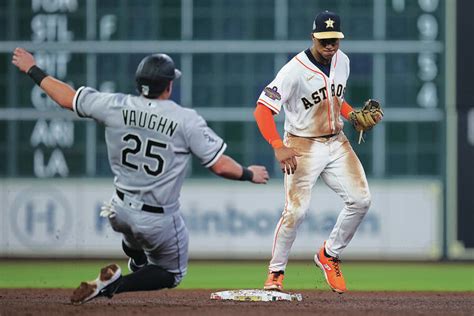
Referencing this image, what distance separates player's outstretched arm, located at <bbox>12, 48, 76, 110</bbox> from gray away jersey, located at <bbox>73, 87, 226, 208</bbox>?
7.8 inches

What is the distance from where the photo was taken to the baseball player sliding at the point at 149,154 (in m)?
7.10

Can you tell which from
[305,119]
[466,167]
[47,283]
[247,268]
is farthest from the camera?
[466,167]

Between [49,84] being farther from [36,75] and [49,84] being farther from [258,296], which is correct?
[258,296]

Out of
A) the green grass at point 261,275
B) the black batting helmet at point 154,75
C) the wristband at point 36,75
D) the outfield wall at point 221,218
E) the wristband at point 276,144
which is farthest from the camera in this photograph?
the outfield wall at point 221,218

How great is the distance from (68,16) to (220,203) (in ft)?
9.45

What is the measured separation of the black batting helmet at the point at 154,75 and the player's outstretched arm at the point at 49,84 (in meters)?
0.44

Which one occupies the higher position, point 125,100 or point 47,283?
point 125,100

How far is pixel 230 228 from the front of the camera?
1539 centimetres

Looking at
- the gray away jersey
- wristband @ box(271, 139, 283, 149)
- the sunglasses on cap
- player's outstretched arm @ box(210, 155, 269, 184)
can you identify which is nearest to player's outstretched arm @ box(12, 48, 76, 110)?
the gray away jersey

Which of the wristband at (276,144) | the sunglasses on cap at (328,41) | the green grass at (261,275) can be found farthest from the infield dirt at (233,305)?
the green grass at (261,275)

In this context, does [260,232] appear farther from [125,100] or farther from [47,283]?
[125,100]

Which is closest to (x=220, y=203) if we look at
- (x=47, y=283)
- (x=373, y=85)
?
(x=373, y=85)

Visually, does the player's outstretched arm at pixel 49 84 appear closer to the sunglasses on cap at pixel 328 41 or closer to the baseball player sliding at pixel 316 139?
the baseball player sliding at pixel 316 139

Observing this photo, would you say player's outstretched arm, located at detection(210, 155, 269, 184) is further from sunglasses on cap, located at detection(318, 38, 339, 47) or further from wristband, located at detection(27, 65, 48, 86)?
sunglasses on cap, located at detection(318, 38, 339, 47)
